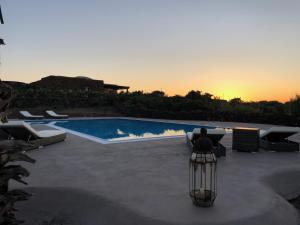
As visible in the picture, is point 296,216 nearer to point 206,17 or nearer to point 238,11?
point 238,11

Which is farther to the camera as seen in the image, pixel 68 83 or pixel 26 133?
pixel 68 83

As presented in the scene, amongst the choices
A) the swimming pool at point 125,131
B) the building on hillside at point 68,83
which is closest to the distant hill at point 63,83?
the building on hillside at point 68,83

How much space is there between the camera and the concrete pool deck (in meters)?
4.71

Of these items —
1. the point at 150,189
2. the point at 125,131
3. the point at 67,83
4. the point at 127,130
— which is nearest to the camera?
the point at 150,189

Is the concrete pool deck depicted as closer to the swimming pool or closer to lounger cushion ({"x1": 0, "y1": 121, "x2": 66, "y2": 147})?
lounger cushion ({"x1": 0, "y1": 121, "x2": 66, "y2": 147})

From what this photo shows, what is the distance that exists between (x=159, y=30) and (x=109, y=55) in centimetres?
682

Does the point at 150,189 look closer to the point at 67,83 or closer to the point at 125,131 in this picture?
the point at 125,131

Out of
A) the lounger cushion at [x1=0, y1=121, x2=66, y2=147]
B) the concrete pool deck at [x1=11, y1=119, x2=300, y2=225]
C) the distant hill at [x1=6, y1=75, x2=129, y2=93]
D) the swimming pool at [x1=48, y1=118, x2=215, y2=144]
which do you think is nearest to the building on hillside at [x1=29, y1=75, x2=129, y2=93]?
the distant hill at [x1=6, y1=75, x2=129, y2=93]

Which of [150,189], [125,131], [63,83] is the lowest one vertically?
[150,189]

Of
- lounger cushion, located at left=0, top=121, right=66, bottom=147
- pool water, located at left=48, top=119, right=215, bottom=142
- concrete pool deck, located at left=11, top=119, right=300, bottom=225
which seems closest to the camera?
concrete pool deck, located at left=11, top=119, right=300, bottom=225

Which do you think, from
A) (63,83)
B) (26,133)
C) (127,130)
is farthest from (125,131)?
(63,83)

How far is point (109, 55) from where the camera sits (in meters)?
26.4

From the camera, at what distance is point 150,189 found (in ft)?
19.2

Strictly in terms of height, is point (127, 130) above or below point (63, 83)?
below
